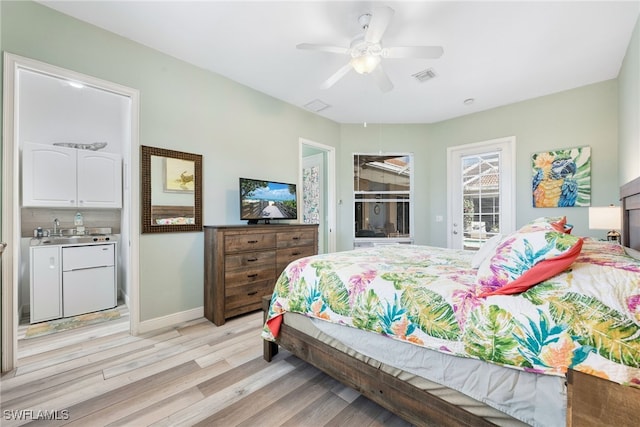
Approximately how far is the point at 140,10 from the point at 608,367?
3.41 meters

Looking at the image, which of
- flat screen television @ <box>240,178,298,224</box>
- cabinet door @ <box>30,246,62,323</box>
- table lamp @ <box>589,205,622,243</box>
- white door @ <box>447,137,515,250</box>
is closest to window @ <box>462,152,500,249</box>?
white door @ <box>447,137,515,250</box>

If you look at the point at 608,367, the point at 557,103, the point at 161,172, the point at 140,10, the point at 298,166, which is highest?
the point at 140,10

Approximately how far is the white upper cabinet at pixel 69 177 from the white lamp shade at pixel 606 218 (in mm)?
5456

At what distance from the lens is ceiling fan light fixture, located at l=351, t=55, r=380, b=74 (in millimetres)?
2178

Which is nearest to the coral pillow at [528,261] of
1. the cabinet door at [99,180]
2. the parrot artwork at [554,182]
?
the parrot artwork at [554,182]

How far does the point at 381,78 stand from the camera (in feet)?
7.95

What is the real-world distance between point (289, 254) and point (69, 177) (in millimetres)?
2859

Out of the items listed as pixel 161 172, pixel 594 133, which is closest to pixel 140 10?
pixel 161 172

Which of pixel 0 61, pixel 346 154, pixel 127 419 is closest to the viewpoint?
pixel 127 419

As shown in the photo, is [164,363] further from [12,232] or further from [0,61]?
[0,61]

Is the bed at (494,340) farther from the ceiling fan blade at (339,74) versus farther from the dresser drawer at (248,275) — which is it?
the ceiling fan blade at (339,74)

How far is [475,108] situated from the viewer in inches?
156

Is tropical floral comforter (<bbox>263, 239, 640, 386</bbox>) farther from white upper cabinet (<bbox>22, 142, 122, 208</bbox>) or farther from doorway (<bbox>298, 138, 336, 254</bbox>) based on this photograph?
white upper cabinet (<bbox>22, 142, 122, 208</bbox>)

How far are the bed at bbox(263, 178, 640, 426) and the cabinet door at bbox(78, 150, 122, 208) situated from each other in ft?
11.1
